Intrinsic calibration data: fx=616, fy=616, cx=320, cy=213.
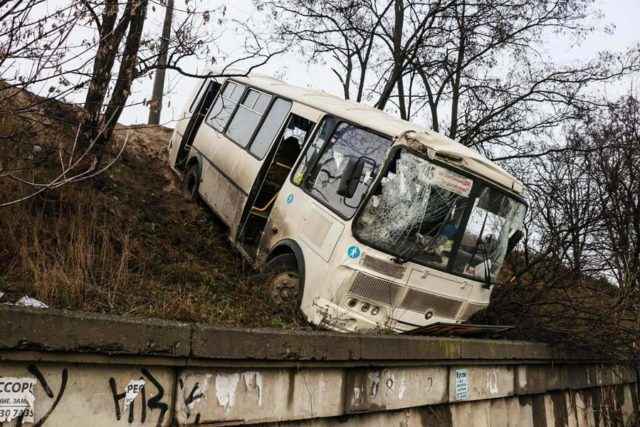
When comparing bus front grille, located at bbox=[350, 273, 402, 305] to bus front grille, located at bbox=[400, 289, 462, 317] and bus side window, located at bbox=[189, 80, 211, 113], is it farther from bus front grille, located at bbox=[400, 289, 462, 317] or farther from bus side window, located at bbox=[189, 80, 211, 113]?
bus side window, located at bbox=[189, 80, 211, 113]

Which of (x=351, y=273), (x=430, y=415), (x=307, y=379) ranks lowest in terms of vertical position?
(x=430, y=415)

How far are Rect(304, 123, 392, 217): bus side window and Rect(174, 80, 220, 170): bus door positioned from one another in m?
4.59

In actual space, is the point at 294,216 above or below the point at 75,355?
above

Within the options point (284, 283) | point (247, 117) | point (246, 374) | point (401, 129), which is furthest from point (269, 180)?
point (246, 374)

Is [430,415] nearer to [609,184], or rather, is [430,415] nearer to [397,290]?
[397,290]

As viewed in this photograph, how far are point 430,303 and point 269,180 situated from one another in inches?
121

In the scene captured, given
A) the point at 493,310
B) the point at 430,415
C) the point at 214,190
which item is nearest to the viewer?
the point at 430,415

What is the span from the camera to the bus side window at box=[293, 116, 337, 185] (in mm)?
7812

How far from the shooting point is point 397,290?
6.69m

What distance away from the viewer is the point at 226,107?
1091 cm

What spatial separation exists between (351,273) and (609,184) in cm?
926

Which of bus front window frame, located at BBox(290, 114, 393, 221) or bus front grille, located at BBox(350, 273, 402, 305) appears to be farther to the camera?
bus front window frame, located at BBox(290, 114, 393, 221)

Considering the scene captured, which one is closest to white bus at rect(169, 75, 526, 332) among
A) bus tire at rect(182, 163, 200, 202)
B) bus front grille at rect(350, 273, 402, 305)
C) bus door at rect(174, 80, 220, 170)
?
bus front grille at rect(350, 273, 402, 305)

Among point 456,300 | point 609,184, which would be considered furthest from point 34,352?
point 609,184
